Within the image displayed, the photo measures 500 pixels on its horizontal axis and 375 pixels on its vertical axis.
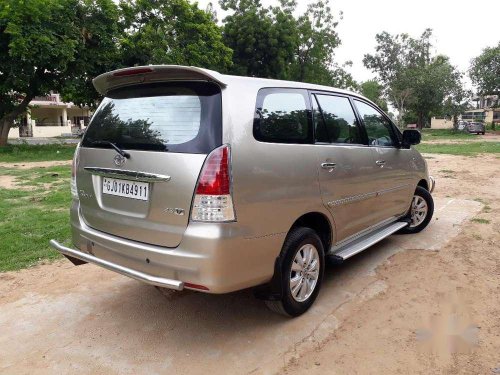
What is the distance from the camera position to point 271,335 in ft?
9.79

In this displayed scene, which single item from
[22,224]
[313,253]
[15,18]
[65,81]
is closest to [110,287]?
[313,253]

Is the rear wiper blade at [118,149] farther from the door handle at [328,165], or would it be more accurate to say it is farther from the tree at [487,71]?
the tree at [487,71]

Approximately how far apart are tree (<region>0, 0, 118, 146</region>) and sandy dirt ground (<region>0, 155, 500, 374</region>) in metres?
15.1

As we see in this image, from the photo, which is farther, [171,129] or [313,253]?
[313,253]

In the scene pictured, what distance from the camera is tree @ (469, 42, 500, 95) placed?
37969 millimetres

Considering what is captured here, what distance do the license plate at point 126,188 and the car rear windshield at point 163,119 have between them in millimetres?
250

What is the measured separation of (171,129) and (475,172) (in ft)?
37.6

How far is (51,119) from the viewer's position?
49562 mm

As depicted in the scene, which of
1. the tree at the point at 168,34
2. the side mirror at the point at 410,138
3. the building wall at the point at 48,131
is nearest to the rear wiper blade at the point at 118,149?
the side mirror at the point at 410,138

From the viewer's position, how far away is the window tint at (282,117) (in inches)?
115

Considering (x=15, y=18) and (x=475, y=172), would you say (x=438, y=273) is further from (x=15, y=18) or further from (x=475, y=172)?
(x=15, y=18)

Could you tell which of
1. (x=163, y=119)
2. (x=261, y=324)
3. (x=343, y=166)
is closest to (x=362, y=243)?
(x=343, y=166)

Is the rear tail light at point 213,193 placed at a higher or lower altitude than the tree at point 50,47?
lower

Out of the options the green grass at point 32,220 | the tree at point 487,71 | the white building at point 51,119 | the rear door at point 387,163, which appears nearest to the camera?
the rear door at point 387,163
